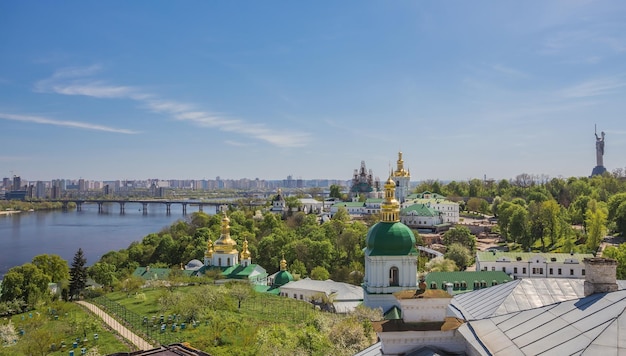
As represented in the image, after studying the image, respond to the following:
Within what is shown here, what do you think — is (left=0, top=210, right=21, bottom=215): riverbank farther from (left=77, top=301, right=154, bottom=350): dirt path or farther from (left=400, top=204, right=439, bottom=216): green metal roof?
(left=77, top=301, right=154, bottom=350): dirt path

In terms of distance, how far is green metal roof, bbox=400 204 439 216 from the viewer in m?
66.8

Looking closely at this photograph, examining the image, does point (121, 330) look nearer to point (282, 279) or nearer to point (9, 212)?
point (282, 279)

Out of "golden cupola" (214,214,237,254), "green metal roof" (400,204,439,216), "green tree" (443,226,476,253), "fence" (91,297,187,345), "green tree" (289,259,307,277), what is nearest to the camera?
"fence" (91,297,187,345)

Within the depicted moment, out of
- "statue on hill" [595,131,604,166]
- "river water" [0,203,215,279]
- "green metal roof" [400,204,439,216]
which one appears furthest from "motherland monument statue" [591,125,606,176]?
"river water" [0,203,215,279]

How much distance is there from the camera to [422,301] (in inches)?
346

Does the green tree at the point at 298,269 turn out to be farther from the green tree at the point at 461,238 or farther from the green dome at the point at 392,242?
the green dome at the point at 392,242

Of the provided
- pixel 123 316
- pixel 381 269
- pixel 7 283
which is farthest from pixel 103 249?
pixel 381 269

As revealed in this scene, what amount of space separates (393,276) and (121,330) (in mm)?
12584

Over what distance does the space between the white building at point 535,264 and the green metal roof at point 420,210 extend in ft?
93.7

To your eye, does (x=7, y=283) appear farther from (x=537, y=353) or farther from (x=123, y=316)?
(x=537, y=353)

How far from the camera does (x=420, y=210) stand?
222 feet

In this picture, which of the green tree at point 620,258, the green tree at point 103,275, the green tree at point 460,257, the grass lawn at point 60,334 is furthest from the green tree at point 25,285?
the green tree at point 620,258

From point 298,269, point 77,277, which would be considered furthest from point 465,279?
point 77,277

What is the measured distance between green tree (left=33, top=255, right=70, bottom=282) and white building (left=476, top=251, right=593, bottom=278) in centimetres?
3085
